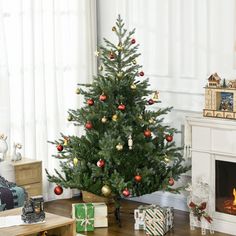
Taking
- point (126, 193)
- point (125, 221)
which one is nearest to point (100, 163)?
point (126, 193)

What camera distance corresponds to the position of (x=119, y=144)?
5934 mm

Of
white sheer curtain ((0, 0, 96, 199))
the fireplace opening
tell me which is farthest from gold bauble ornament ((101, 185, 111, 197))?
white sheer curtain ((0, 0, 96, 199))

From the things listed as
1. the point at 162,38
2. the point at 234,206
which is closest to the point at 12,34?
the point at 162,38

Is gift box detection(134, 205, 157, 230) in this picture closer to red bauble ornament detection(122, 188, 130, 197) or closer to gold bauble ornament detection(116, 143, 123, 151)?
red bauble ornament detection(122, 188, 130, 197)

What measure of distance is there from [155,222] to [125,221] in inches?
21.9

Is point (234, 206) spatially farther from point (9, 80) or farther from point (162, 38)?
point (9, 80)

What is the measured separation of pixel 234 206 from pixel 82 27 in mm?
2516

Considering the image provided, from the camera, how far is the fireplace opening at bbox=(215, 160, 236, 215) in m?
5.96

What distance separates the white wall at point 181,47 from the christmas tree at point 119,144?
0.40 m

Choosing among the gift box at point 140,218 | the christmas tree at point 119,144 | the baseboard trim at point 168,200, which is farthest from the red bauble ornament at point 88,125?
the baseboard trim at point 168,200

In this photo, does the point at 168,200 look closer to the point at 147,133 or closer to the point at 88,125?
the point at 147,133

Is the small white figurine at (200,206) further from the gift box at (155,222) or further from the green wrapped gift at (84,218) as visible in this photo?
the green wrapped gift at (84,218)

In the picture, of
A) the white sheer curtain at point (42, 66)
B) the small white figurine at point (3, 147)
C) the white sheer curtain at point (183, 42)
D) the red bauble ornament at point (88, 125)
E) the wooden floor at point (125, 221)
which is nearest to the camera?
the wooden floor at point (125, 221)

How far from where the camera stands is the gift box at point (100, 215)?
598 centimetres
